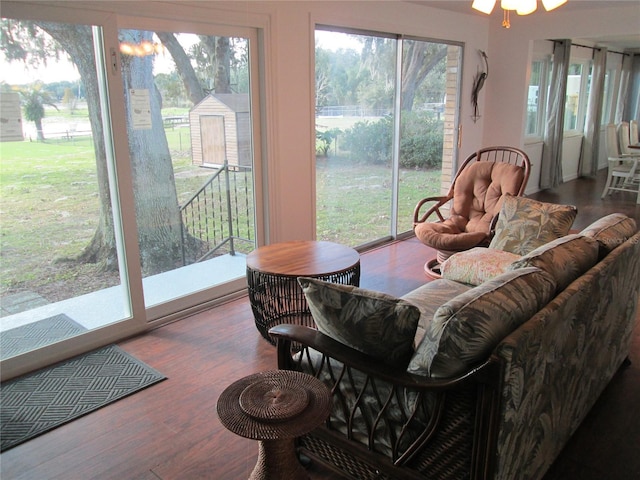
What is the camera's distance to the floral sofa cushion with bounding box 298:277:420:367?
1.62 meters

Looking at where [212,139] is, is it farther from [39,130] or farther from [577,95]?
[577,95]

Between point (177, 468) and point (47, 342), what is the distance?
1.32 metres

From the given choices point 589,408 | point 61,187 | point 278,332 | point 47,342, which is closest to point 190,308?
point 47,342

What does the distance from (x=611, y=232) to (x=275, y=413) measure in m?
1.86

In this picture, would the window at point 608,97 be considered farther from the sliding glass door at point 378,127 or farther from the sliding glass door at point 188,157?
the sliding glass door at point 188,157

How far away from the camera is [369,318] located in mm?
1646

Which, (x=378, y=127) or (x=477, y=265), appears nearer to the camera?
(x=477, y=265)

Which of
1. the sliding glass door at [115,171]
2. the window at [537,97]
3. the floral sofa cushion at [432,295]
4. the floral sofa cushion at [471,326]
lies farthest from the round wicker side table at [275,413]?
the window at [537,97]

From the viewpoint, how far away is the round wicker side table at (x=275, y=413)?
1.45 meters

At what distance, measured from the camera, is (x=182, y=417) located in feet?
7.97

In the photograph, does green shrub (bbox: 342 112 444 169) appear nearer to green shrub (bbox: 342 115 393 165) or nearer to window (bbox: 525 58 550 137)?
green shrub (bbox: 342 115 393 165)

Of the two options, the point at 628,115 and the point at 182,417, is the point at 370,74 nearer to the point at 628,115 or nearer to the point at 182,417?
the point at 182,417

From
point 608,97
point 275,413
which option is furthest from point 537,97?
point 275,413

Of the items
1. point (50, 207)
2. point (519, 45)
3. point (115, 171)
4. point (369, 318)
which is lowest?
point (369, 318)
